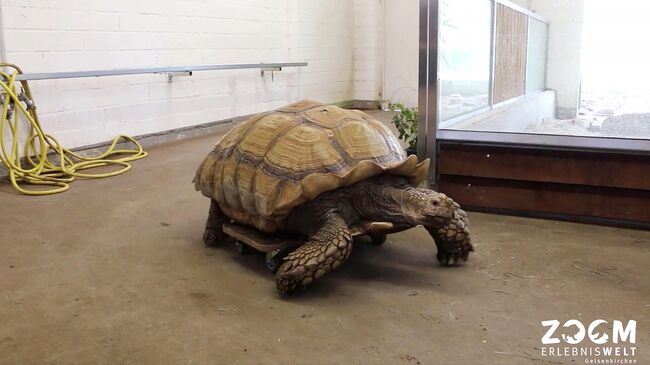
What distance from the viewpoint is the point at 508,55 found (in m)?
3.99

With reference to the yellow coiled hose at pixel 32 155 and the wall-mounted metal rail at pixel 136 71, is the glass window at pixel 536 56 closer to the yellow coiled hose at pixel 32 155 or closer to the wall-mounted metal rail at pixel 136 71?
the yellow coiled hose at pixel 32 155

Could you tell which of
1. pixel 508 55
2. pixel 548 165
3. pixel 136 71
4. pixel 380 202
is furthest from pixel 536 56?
pixel 136 71

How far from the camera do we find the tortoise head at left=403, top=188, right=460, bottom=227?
7.43ft

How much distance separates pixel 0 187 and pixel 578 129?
147 inches

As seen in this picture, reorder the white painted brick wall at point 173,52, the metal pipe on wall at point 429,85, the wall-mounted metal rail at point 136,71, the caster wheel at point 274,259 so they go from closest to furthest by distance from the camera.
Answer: the caster wheel at point 274,259, the metal pipe on wall at point 429,85, the wall-mounted metal rail at point 136,71, the white painted brick wall at point 173,52

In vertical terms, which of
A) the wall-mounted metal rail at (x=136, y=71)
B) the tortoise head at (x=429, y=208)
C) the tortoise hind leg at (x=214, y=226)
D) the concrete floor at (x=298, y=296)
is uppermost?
the wall-mounted metal rail at (x=136, y=71)

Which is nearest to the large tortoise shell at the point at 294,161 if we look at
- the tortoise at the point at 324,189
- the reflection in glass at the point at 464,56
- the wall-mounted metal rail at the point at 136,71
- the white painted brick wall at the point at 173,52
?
the tortoise at the point at 324,189

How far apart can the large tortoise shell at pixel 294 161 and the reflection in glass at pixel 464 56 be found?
46.9 inches

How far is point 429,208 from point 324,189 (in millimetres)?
411

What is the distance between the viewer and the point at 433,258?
8.69 ft

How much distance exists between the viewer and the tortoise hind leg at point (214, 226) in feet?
9.30

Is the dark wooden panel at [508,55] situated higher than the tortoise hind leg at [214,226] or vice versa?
the dark wooden panel at [508,55]

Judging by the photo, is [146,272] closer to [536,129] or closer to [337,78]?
[536,129]

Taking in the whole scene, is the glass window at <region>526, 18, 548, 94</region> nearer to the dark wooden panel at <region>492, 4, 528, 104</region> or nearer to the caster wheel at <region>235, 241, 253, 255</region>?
the dark wooden panel at <region>492, 4, 528, 104</region>
